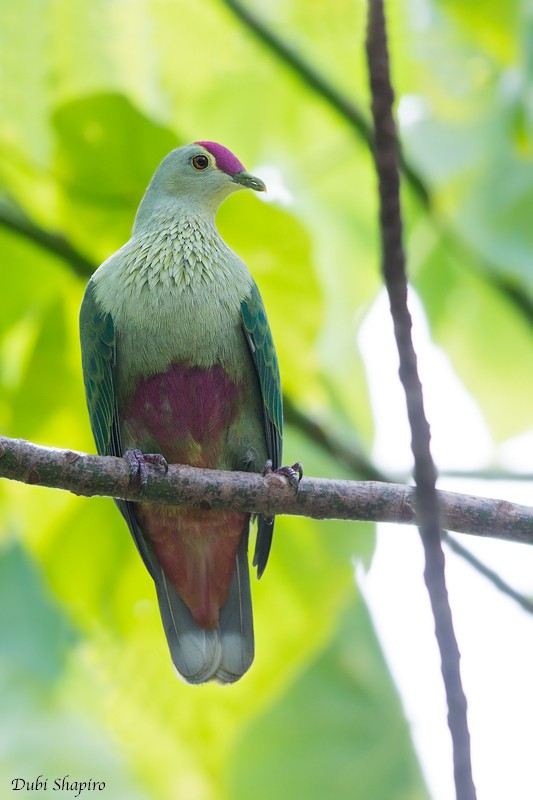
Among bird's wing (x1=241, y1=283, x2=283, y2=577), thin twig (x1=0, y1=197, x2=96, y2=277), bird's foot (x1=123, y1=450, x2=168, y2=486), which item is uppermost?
thin twig (x1=0, y1=197, x2=96, y2=277)

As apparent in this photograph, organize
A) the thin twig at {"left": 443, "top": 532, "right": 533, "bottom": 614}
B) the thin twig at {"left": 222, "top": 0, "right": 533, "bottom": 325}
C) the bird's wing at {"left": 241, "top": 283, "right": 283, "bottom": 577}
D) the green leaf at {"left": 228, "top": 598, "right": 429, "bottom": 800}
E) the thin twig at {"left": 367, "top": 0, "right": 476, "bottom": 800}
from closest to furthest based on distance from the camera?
the thin twig at {"left": 367, "top": 0, "right": 476, "bottom": 800} → the thin twig at {"left": 443, "top": 532, "right": 533, "bottom": 614} → the bird's wing at {"left": 241, "top": 283, "right": 283, "bottom": 577} → the thin twig at {"left": 222, "top": 0, "right": 533, "bottom": 325} → the green leaf at {"left": 228, "top": 598, "right": 429, "bottom": 800}

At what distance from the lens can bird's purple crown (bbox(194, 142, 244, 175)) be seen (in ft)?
13.0

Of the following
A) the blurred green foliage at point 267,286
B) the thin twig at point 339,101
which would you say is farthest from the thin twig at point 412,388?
the thin twig at point 339,101

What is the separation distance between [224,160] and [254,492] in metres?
1.53

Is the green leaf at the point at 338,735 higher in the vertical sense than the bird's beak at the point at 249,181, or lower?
lower

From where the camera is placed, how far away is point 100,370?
3.48 metres

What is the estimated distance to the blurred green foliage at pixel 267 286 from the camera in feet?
12.9

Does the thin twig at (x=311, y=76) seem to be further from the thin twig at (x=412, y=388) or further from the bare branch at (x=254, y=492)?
the thin twig at (x=412, y=388)

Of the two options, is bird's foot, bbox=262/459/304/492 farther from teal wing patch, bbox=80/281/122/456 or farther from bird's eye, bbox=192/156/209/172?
bird's eye, bbox=192/156/209/172

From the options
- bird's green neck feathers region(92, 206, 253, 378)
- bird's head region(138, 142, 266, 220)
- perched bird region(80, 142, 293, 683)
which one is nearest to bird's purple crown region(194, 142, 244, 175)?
bird's head region(138, 142, 266, 220)

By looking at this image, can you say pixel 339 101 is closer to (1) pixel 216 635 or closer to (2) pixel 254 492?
(2) pixel 254 492

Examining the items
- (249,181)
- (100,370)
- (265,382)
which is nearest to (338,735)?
(265,382)

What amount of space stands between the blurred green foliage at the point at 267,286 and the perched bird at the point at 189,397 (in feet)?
1.20

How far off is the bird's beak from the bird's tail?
126cm
